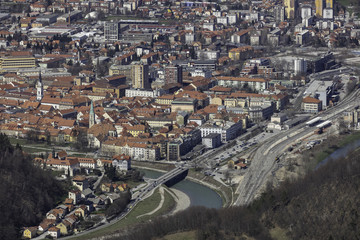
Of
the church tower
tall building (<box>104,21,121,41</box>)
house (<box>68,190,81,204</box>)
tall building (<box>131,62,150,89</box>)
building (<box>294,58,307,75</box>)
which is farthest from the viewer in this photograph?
tall building (<box>104,21,121,41</box>)

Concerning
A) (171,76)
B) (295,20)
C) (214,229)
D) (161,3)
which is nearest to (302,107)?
(171,76)

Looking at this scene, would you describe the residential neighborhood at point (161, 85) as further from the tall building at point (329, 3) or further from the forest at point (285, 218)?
the forest at point (285, 218)

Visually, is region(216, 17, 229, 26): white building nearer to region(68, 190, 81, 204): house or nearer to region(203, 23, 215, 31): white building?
region(203, 23, 215, 31): white building

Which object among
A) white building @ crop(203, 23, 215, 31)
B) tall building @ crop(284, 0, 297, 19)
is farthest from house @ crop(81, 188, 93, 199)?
tall building @ crop(284, 0, 297, 19)

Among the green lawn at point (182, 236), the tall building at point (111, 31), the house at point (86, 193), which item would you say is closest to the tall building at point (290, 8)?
the tall building at point (111, 31)

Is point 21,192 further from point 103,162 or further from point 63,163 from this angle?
point 103,162

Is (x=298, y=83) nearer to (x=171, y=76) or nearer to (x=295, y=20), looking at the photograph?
(x=171, y=76)
